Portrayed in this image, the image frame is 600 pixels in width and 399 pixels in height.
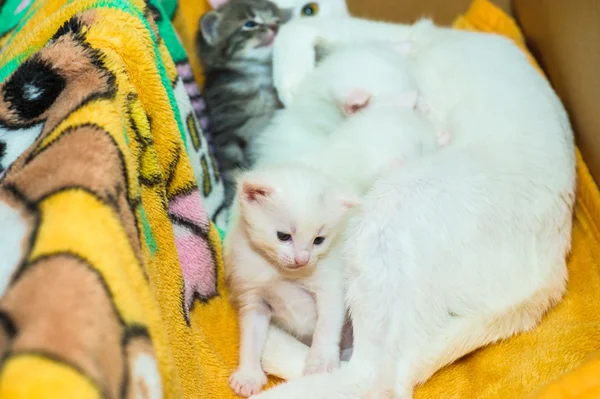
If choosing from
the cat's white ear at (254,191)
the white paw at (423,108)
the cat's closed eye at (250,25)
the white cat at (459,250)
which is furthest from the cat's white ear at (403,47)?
the cat's white ear at (254,191)

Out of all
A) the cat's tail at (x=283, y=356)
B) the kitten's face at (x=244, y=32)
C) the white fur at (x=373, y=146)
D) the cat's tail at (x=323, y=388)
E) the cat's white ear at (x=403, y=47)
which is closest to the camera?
the cat's tail at (x=323, y=388)

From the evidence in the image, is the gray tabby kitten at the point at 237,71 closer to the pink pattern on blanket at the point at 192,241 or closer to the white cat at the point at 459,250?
the pink pattern on blanket at the point at 192,241

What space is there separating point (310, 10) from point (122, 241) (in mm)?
1196

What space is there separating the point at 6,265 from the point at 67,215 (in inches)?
3.8

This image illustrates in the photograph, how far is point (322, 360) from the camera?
1090mm

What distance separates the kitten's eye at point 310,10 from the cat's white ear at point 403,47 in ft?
1.12

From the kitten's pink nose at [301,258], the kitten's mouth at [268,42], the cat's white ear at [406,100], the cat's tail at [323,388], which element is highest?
the kitten's pink nose at [301,258]

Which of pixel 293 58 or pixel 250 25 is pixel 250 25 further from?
pixel 293 58

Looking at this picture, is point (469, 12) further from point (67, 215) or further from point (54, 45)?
point (67, 215)

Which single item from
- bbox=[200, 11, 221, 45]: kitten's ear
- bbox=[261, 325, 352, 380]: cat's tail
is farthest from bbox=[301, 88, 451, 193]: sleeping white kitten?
bbox=[200, 11, 221, 45]: kitten's ear

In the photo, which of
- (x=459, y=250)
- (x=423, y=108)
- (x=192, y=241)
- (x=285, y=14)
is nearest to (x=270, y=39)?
(x=285, y=14)

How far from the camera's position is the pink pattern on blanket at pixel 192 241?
1.18m

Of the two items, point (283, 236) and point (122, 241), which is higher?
point (122, 241)

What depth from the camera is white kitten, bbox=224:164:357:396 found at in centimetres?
108
